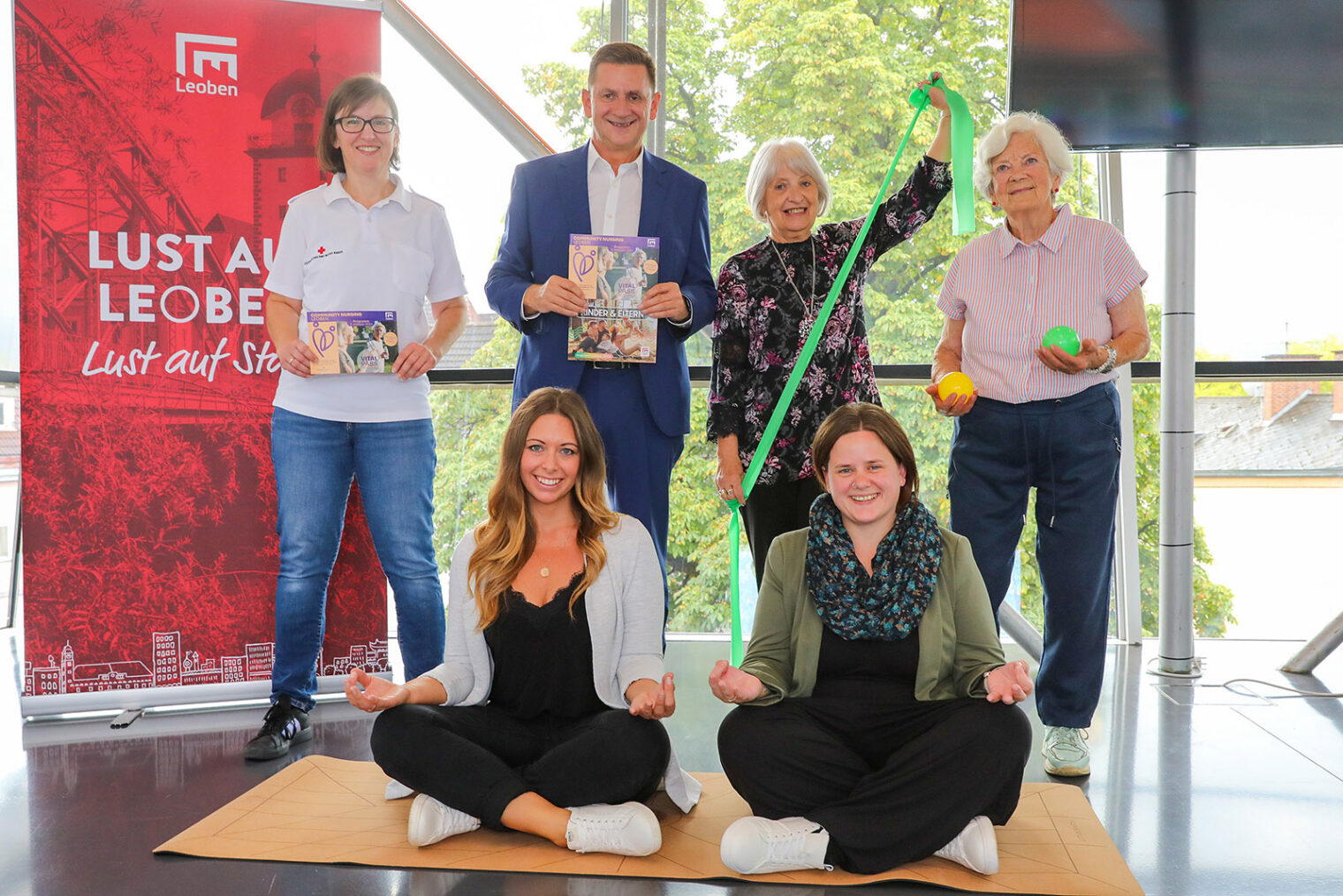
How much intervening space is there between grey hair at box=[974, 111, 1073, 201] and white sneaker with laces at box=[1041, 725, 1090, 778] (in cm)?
147

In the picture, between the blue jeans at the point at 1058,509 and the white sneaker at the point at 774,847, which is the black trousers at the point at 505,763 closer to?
the white sneaker at the point at 774,847

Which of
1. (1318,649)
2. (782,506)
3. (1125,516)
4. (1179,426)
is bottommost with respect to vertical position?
(1318,649)

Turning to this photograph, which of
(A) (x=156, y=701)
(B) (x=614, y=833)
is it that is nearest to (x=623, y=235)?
(B) (x=614, y=833)

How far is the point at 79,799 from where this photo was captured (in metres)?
2.65

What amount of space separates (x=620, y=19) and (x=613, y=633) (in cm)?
299

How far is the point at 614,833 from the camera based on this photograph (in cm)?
221

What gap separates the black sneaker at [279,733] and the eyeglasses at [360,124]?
5.53 ft

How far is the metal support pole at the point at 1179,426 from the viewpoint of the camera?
399cm

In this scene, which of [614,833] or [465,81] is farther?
[465,81]

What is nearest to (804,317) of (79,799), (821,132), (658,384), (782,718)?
(658,384)

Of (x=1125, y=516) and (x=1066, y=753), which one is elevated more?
(x=1125, y=516)

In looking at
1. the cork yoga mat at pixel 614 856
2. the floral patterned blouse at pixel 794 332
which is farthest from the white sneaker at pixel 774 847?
the floral patterned blouse at pixel 794 332

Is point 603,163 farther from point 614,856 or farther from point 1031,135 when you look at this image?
point 614,856

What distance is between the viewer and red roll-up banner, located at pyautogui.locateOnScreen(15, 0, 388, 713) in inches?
133
